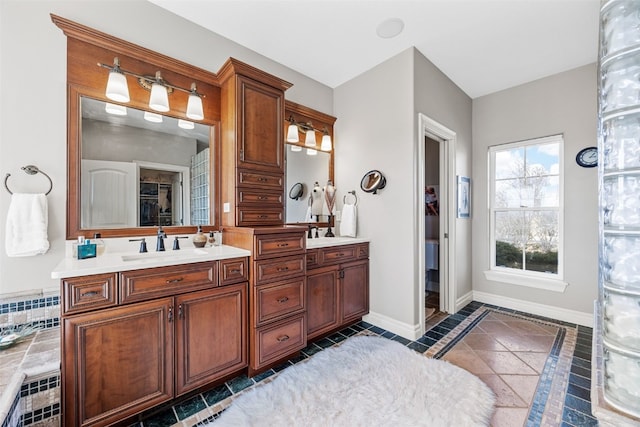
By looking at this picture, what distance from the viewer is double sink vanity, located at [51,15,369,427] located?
4.69 ft

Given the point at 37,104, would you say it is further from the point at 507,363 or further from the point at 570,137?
the point at 570,137

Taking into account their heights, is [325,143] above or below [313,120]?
below

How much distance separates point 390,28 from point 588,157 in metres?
2.59

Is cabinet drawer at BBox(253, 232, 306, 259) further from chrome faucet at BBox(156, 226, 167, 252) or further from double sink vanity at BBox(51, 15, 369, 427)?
chrome faucet at BBox(156, 226, 167, 252)

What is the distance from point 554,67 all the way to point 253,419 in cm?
444

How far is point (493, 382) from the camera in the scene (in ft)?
6.40

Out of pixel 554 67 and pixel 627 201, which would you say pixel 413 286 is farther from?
pixel 554 67

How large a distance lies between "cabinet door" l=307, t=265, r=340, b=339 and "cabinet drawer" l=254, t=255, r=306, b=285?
259 millimetres

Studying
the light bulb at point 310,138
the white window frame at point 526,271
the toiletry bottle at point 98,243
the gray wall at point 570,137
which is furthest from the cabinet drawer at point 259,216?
the gray wall at point 570,137

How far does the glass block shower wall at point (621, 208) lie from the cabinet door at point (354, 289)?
2.04 meters

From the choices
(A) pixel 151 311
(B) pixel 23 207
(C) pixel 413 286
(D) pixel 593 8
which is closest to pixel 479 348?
(C) pixel 413 286

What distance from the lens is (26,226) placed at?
1.59m

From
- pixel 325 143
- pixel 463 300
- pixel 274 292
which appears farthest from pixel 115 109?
pixel 463 300

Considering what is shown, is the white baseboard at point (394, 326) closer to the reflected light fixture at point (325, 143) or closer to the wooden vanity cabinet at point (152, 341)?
the wooden vanity cabinet at point (152, 341)
